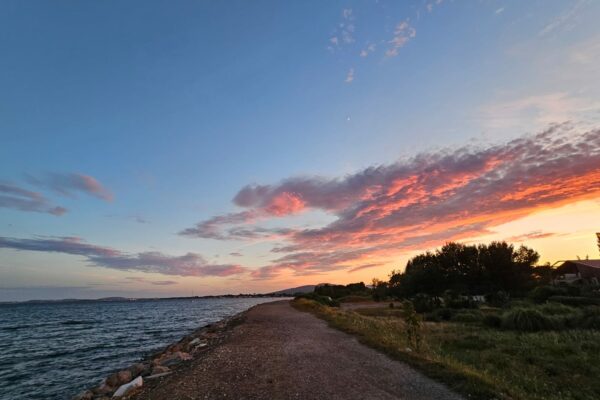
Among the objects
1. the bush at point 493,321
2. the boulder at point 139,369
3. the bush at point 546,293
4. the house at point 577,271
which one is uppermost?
the house at point 577,271

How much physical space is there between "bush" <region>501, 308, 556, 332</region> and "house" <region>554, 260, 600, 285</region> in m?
40.1

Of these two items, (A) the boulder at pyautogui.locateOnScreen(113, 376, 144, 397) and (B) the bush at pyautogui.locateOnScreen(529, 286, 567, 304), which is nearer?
(A) the boulder at pyautogui.locateOnScreen(113, 376, 144, 397)

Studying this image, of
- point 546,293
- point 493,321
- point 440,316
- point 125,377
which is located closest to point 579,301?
point 546,293

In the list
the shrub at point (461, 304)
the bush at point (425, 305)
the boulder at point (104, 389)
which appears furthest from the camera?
the bush at point (425, 305)

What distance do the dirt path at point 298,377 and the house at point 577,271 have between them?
56566 mm

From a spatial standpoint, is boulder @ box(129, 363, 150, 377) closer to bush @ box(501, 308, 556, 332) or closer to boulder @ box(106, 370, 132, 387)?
boulder @ box(106, 370, 132, 387)

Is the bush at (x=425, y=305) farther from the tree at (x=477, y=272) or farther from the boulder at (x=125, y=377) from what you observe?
the boulder at (x=125, y=377)

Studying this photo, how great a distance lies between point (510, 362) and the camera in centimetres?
1448

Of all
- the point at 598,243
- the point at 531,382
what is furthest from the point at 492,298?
the point at 531,382

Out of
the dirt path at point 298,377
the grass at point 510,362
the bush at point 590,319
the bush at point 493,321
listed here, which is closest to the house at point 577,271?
the bush at point 590,319

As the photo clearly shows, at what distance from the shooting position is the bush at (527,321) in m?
22.7

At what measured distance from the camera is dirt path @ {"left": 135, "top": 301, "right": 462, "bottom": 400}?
9734 millimetres

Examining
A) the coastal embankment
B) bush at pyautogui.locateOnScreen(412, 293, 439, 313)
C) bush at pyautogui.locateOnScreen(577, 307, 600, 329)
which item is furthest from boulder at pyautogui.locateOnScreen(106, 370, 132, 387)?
bush at pyautogui.locateOnScreen(412, 293, 439, 313)

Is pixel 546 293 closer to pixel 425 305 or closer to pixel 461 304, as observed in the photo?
pixel 461 304
